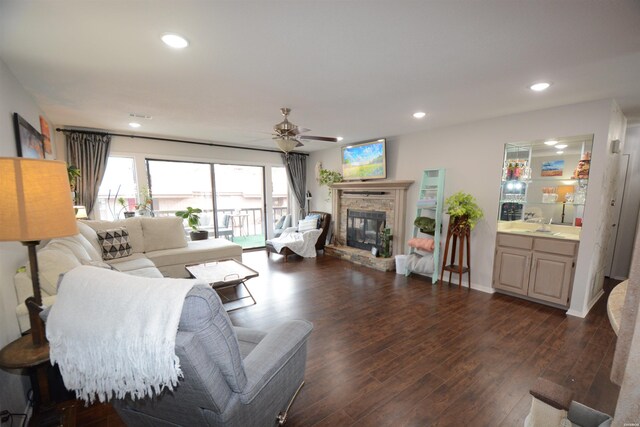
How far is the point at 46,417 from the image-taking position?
4.48 ft

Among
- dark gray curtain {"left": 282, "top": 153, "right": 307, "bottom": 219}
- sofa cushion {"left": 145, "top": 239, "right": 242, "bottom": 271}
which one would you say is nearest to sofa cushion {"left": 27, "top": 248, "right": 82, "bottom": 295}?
sofa cushion {"left": 145, "top": 239, "right": 242, "bottom": 271}

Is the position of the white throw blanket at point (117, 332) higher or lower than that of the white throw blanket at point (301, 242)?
higher

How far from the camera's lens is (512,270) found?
341 cm

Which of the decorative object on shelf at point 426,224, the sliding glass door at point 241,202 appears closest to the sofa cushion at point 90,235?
the sliding glass door at point 241,202

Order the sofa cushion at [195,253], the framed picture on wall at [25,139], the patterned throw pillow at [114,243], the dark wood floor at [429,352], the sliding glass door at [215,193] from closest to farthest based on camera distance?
the dark wood floor at [429,352] < the framed picture on wall at [25,139] < the patterned throw pillow at [114,243] < the sofa cushion at [195,253] < the sliding glass door at [215,193]

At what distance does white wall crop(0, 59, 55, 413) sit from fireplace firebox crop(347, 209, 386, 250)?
15.1 ft

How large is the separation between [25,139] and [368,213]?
15.5 ft

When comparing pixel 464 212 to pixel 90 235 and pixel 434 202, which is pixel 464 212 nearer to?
pixel 434 202

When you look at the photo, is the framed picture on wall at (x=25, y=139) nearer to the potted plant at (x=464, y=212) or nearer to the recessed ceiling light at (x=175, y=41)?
the recessed ceiling light at (x=175, y=41)

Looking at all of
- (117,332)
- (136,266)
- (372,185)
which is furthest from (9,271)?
(372,185)

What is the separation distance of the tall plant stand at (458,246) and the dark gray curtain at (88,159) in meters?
5.64

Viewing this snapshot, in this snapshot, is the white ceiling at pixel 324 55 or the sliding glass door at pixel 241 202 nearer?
the white ceiling at pixel 324 55

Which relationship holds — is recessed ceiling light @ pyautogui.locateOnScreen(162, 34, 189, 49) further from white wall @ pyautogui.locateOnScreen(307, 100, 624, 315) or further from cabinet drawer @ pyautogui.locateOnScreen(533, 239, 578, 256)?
cabinet drawer @ pyautogui.locateOnScreen(533, 239, 578, 256)

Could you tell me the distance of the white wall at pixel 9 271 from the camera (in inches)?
59.2
